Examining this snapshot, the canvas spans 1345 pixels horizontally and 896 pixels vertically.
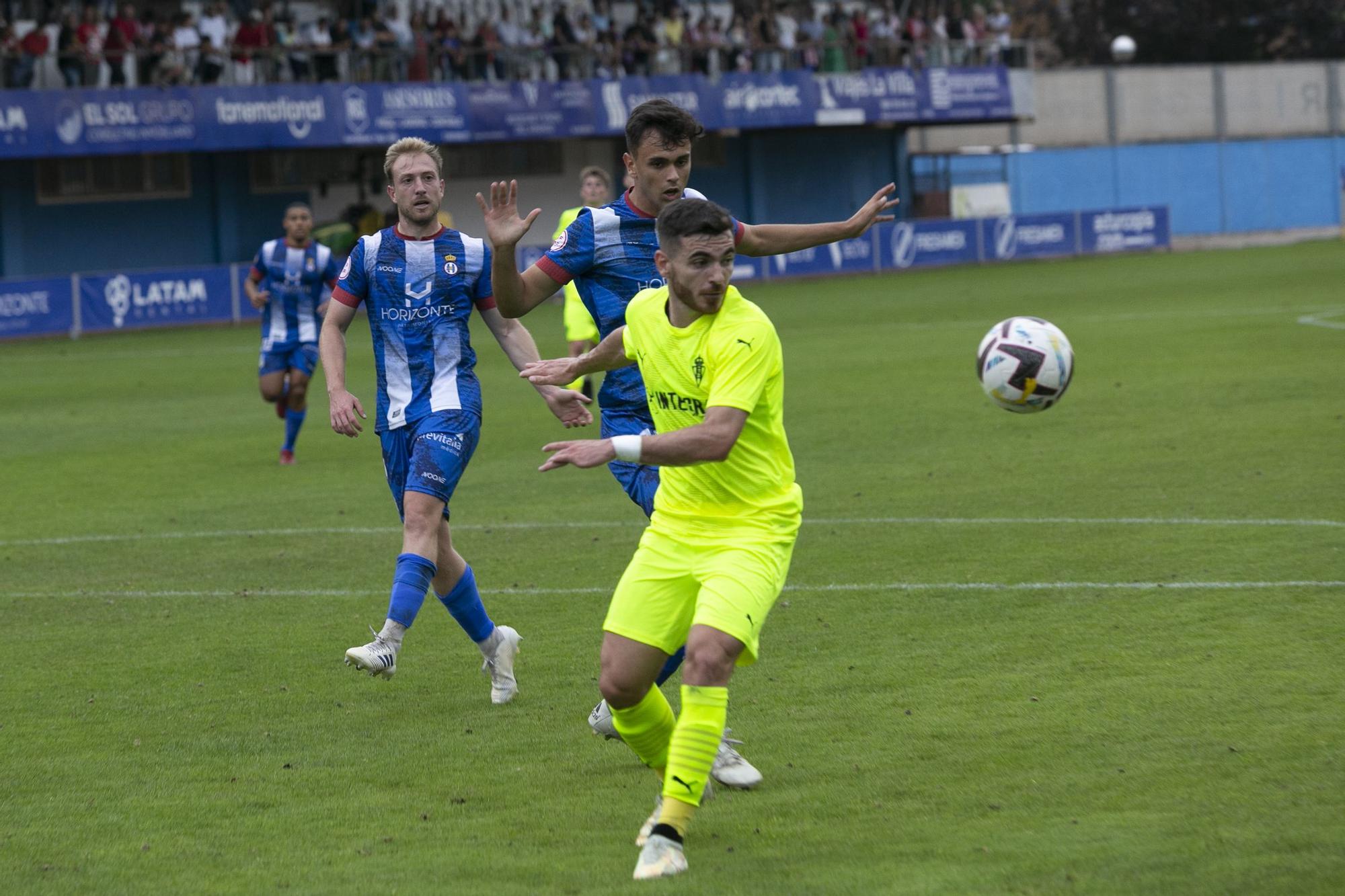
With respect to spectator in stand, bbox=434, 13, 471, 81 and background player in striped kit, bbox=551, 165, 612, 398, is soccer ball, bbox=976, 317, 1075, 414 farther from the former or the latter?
spectator in stand, bbox=434, 13, 471, 81

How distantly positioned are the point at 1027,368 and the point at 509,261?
4.22 metres

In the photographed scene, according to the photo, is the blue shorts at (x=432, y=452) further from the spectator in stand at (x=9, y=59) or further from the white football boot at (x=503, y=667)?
the spectator in stand at (x=9, y=59)

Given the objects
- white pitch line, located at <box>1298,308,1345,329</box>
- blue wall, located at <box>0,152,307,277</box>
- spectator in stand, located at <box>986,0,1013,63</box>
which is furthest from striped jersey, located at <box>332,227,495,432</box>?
spectator in stand, located at <box>986,0,1013,63</box>

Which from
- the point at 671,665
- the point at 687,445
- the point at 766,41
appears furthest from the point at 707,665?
the point at 766,41

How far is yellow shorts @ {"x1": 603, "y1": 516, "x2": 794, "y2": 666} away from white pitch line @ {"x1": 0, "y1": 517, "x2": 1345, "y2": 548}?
558 centimetres

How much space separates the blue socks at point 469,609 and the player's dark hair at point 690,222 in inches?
101

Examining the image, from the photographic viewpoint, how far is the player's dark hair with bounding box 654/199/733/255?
16.6 ft

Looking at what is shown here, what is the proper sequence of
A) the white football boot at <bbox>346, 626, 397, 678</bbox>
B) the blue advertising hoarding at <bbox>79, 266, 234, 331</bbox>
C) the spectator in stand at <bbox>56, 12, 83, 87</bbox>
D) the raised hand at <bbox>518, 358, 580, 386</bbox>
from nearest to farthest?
the raised hand at <bbox>518, 358, 580, 386</bbox>
the white football boot at <bbox>346, 626, 397, 678</bbox>
the blue advertising hoarding at <bbox>79, 266, 234, 331</bbox>
the spectator in stand at <bbox>56, 12, 83, 87</bbox>

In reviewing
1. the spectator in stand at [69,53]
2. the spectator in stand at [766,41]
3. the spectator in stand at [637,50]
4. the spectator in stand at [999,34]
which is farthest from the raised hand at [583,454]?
the spectator in stand at [999,34]

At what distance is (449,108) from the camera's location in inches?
1556

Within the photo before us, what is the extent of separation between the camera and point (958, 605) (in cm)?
843

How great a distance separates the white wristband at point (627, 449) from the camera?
4910 millimetres

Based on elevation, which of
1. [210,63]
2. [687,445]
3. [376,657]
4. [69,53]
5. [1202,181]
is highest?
[69,53]

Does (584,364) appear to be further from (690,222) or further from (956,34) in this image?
(956,34)
